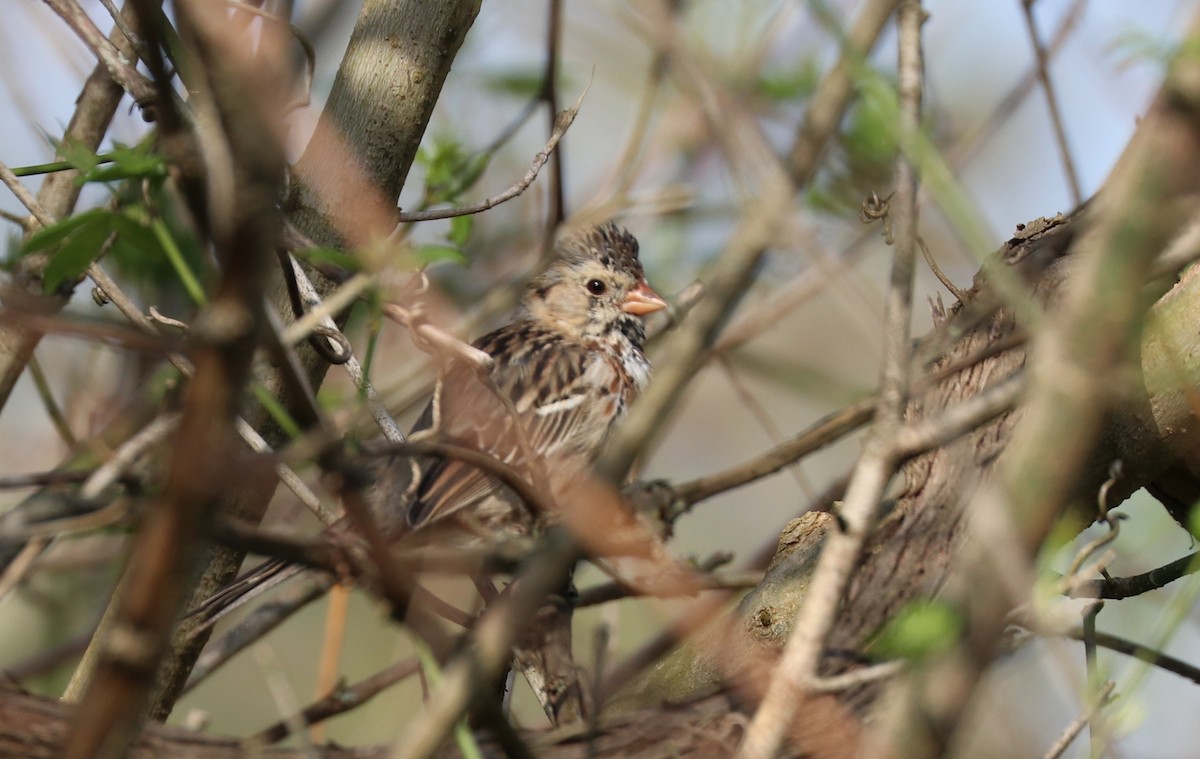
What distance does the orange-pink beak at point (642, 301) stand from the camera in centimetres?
429

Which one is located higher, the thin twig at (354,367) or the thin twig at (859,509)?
the thin twig at (354,367)

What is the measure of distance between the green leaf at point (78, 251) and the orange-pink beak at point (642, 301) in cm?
252

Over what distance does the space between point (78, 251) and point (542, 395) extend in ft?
7.11

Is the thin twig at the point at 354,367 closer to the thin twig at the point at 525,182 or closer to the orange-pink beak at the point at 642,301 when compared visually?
the thin twig at the point at 525,182

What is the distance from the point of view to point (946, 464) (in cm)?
228

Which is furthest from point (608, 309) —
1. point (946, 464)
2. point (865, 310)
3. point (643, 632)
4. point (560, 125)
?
point (865, 310)

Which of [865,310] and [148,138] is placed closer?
[865,310]

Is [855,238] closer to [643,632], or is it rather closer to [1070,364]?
[643,632]

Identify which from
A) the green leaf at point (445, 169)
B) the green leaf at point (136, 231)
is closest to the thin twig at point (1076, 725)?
the green leaf at point (136, 231)

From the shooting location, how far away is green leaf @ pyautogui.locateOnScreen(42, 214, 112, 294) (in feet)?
6.08

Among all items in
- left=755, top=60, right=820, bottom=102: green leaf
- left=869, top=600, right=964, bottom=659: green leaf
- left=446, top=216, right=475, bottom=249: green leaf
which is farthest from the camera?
left=755, top=60, right=820, bottom=102: green leaf

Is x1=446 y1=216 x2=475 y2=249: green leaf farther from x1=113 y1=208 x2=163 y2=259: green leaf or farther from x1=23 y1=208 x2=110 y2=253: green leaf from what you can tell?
x1=23 y1=208 x2=110 y2=253: green leaf

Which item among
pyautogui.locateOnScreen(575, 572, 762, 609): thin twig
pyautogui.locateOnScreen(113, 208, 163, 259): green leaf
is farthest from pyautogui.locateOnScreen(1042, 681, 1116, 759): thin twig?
pyautogui.locateOnScreen(113, 208, 163, 259): green leaf

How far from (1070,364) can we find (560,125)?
1630 millimetres
